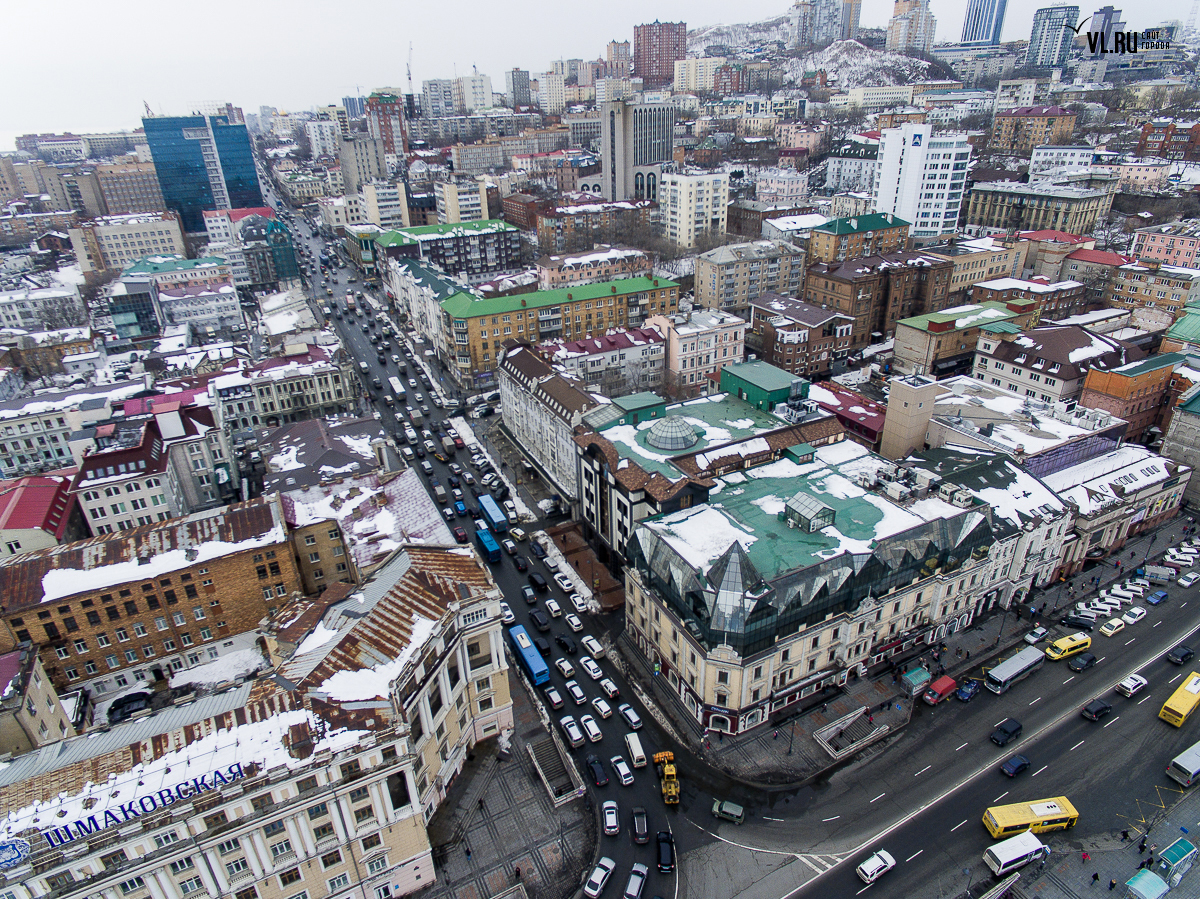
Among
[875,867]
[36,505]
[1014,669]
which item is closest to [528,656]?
[875,867]

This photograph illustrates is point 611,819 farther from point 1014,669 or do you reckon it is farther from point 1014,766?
point 1014,669

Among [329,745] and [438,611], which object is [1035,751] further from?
[329,745]

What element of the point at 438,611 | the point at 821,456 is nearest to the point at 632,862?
A: the point at 438,611

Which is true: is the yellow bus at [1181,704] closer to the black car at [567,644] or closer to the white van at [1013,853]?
the white van at [1013,853]

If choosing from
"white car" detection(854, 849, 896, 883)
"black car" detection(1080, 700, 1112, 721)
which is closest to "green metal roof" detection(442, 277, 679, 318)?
"black car" detection(1080, 700, 1112, 721)

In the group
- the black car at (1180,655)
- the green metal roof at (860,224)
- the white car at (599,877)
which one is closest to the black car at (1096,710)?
the black car at (1180,655)
